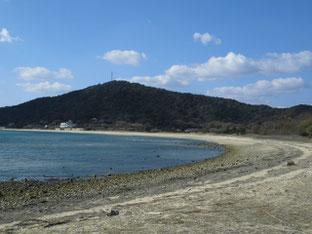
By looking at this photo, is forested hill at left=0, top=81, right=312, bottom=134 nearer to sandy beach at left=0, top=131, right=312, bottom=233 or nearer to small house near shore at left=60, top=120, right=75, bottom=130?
small house near shore at left=60, top=120, right=75, bottom=130

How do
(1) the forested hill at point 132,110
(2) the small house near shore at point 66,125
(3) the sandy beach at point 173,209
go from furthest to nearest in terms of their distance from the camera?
(2) the small house near shore at point 66,125 < (1) the forested hill at point 132,110 < (3) the sandy beach at point 173,209

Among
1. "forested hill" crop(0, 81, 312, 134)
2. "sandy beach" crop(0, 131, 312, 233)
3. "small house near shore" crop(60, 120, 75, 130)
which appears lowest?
"sandy beach" crop(0, 131, 312, 233)

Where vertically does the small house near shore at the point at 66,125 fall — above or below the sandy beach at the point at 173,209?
above

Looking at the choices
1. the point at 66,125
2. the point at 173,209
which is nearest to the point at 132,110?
the point at 66,125

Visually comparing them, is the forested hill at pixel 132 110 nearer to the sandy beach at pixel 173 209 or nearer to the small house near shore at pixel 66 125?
the small house near shore at pixel 66 125

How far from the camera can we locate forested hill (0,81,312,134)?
149875 millimetres

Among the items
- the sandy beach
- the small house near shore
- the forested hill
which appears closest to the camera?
the sandy beach

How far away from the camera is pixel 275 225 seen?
7715 millimetres

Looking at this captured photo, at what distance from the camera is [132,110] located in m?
164

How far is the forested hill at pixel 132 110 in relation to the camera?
492 ft

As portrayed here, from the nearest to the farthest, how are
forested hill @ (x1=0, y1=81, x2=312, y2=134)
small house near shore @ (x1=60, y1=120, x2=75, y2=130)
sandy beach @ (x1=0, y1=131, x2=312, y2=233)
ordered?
sandy beach @ (x1=0, y1=131, x2=312, y2=233)
forested hill @ (x1=0, y1=81, x2=312, y2=134)
small house near shore @ (x1=60, y1=120, x2=75, y2=130)

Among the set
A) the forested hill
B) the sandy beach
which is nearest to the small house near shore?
the forested hill

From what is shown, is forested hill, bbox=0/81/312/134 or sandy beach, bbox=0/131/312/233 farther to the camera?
forested hill, bbox=0/81/312/134

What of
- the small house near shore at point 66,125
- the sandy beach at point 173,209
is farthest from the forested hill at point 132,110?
the sandy beach at point 173,209
